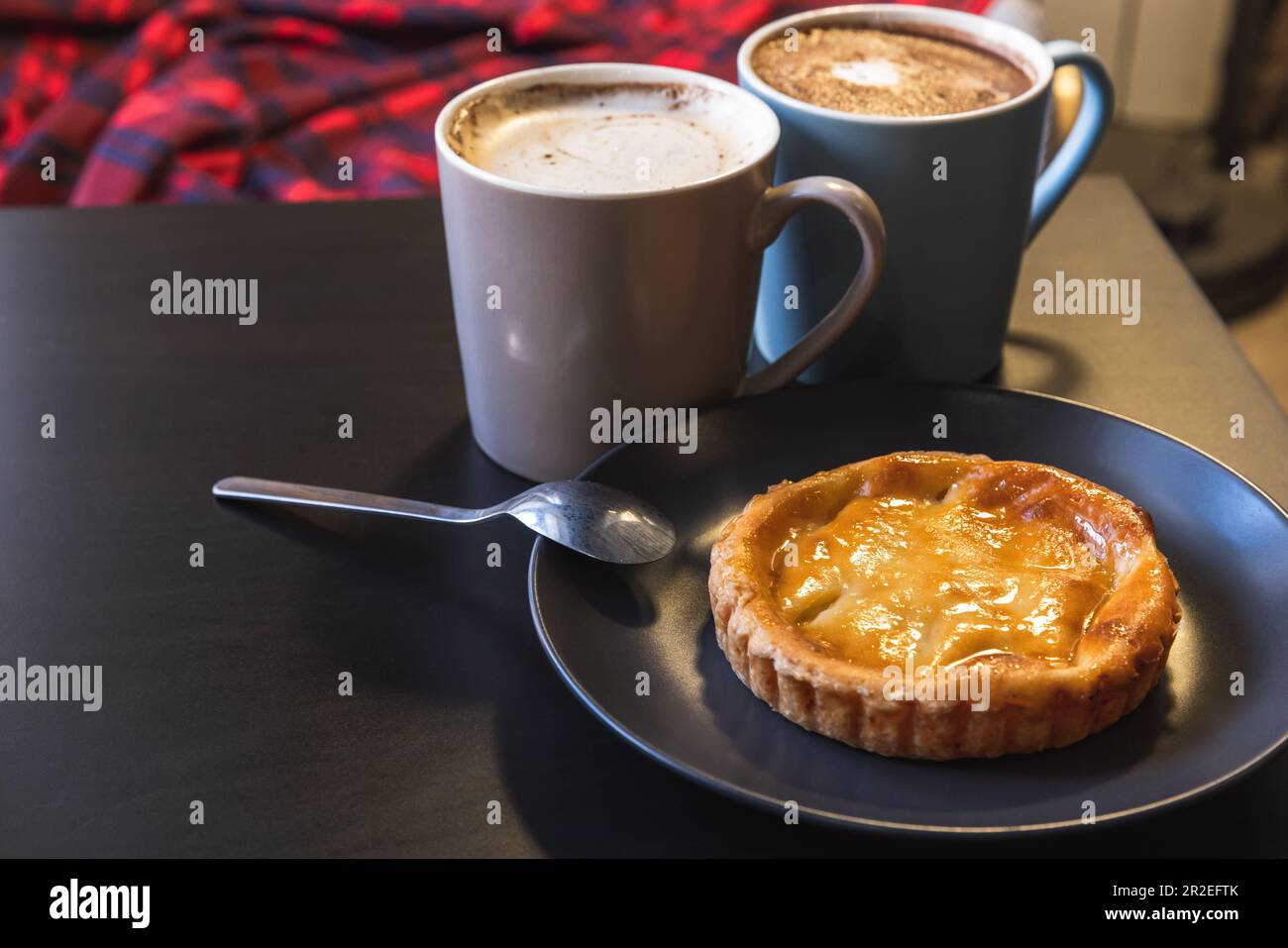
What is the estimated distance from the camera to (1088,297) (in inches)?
45.0

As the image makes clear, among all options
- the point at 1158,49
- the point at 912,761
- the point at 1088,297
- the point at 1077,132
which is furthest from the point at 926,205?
the point at 1158,49

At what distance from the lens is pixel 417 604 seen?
2.70 feet

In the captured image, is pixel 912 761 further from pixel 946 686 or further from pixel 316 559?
pixel 316 559

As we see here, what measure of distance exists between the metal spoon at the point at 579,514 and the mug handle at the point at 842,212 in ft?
0.57

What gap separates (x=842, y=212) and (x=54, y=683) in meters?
0.58

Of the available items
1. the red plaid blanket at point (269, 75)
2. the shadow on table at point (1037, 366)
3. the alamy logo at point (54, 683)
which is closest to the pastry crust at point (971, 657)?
the shadow on table at point (1037, 366)

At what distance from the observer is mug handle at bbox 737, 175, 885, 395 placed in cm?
85

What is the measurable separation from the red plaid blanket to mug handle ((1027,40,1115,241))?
2.86ft

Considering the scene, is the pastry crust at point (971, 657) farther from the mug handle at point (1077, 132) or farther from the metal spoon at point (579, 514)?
the mug handle at point (1077, 132)

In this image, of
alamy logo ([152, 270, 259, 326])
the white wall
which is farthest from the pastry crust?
the white wall
